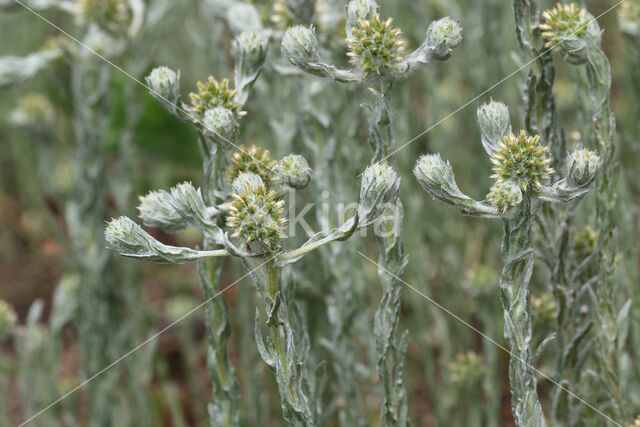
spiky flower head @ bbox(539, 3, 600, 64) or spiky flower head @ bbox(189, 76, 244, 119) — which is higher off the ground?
spiky flower head @ bbox(189, 76, 244, 119)

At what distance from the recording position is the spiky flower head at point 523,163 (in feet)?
3.34

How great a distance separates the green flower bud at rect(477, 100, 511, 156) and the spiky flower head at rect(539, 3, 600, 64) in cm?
22

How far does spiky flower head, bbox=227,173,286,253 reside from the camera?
99 centimetres

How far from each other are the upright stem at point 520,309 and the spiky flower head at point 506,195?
31mm

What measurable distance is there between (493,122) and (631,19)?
0.74 meters

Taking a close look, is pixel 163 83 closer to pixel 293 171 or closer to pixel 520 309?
pixel 293 171

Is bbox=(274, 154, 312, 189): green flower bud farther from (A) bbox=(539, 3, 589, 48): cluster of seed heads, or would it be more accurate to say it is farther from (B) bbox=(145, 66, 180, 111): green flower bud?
(A) bbox=(539, 3, 589, 48): cluster of seed heads

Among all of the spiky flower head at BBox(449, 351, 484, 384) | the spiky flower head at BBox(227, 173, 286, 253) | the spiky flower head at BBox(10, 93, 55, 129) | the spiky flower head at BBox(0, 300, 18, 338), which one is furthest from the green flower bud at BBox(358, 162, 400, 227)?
the spiky flower head at BBox(10, 93, 55, 129)

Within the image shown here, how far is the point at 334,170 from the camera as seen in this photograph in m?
1.64

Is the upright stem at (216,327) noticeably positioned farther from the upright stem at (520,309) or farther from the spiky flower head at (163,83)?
the upright stem at (520,309)

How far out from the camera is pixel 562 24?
1.21m

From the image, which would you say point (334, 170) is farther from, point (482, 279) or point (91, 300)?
point (91, 300)

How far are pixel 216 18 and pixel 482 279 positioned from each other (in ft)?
3.43

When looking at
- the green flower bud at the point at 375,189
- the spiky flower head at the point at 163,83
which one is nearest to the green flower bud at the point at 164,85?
the spiky flower head at the point at 163,83
